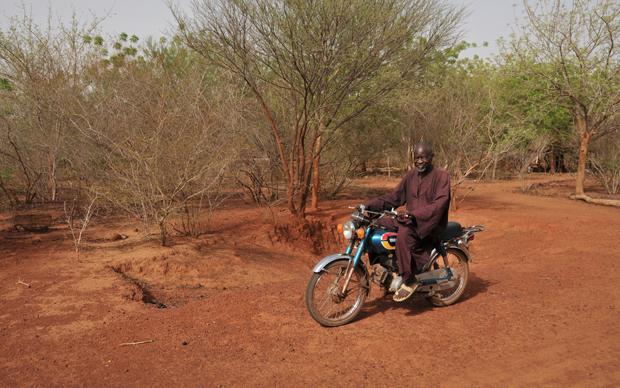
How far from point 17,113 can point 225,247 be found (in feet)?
27.3

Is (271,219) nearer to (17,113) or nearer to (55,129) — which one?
(55,129)

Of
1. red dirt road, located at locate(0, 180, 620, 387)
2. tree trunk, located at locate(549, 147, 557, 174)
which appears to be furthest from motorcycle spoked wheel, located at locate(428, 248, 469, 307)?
tree trunk, located at locate(549, 147, 557, 174)

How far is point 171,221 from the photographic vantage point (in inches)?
365

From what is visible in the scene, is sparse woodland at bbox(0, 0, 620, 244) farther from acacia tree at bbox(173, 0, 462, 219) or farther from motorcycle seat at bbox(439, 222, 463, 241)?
motorcycle seat at bbox(439, 222, 463, 241)

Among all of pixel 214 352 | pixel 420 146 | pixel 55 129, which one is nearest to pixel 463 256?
pixel 420 146

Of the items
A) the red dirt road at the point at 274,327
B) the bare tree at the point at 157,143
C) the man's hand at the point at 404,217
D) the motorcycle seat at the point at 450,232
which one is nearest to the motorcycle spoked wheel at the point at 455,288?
the red dirt road at the point at 274,327

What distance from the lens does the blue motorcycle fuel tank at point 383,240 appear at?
174 inches

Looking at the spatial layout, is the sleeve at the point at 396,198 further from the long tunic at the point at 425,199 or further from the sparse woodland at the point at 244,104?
the sparse woodland at the point at 244,104

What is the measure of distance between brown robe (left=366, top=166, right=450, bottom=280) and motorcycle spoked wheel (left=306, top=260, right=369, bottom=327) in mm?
464

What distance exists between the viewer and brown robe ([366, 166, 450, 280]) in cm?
432

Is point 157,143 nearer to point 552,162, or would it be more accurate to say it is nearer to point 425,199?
point 425,199

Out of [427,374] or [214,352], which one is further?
[214,352]

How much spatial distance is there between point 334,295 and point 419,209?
115 centimetres

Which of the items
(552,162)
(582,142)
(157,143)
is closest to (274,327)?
(157,143)
